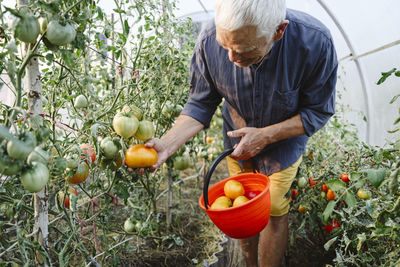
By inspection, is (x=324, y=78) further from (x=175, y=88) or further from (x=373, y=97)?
(x=373, y=97)

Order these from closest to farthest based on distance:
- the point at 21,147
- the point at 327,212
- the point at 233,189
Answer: the point at 21,147, the point at 327,212, the point at 233,189

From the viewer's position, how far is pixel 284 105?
1498mm

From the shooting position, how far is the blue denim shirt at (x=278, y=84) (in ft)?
4.57

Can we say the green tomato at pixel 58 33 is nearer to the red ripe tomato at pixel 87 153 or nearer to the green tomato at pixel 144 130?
the red ripe tomato at pixel 87 153

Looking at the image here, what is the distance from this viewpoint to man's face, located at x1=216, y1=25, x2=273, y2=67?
3.66 ft

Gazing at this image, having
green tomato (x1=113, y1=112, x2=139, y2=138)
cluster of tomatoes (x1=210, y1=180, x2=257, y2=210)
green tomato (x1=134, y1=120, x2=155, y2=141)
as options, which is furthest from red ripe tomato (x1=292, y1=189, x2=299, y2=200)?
green tomato (x1=113, y1=112, x2=139, y2=138)

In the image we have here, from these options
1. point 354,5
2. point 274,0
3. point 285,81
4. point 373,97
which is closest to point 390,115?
point 373,97

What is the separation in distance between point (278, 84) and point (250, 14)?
1.52 feet

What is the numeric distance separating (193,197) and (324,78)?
173cm

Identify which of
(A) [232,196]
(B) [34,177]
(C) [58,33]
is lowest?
(A) [232,196]

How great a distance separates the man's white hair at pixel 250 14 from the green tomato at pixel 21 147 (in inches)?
30.5

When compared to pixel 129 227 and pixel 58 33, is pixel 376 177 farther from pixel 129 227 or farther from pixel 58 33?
pixel 129 227

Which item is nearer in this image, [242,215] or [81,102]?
[242,215]

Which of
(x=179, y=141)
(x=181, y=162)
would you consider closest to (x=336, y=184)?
(x=179, y=141)
